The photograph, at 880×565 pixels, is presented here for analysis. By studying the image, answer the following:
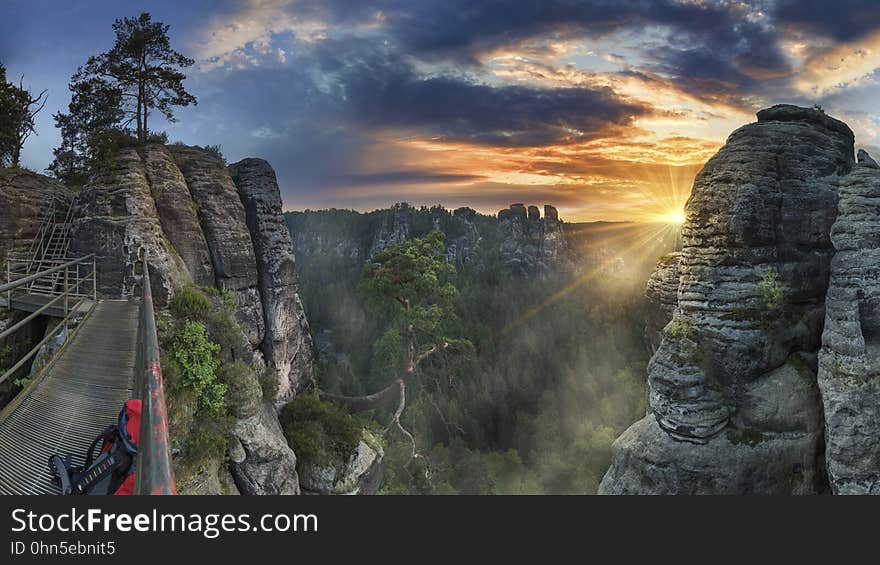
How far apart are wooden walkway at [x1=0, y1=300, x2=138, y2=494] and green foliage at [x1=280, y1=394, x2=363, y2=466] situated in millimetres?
8565

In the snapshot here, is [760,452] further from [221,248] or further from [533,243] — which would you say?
[533,243]

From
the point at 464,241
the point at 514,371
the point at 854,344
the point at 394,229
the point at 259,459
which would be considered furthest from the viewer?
the point at 394,229

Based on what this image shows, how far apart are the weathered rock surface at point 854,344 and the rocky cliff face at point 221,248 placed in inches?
581

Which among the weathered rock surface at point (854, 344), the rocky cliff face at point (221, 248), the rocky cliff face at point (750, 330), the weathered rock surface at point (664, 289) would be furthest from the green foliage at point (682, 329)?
the rocky cliff face at point (221, 248)

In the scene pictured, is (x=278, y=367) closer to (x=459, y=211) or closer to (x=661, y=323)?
(x=661, y=323)

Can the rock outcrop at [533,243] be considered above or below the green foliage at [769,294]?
above

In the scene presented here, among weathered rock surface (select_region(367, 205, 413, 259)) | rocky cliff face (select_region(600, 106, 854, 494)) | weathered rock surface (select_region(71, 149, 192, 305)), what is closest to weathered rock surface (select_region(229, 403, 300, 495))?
weathered rock surface (select_region(71, 149, 192, 305))

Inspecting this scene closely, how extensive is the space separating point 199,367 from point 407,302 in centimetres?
1705

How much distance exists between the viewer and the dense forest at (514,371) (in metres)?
28.0

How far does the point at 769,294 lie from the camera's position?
45.0 ft

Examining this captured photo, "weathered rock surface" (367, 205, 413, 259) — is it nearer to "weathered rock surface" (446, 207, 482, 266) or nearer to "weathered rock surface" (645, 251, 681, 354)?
"weathered rock surface" (446, 207, 482, 266)

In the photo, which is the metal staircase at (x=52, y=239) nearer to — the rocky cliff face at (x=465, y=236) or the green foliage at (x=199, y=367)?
the green foliage at (x=199, y=367)

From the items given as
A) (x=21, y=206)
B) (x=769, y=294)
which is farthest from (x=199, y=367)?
(x=769, y=294)

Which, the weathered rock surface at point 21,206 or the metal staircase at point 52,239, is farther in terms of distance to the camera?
the weathered rock surface at point 21,206
